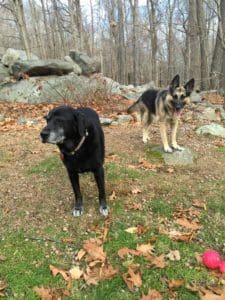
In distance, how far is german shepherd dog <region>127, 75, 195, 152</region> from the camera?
18.2 ft

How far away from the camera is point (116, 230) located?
3973 millimetres

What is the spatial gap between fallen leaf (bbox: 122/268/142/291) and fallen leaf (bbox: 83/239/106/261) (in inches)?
13.0

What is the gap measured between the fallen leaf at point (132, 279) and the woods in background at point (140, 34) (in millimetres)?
5063

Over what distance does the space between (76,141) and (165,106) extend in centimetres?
268

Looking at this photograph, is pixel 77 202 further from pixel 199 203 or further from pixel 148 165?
pixel 148 165

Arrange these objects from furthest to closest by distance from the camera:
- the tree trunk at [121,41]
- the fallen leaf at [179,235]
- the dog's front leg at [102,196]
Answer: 1. the tree trunk at [121,41]
2. the dog's front leg at [102,196]
3. the fallen leaf at [179,235]

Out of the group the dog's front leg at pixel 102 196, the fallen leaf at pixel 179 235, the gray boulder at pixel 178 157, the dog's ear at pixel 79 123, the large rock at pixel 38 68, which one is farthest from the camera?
the large rock at pixel 38 68

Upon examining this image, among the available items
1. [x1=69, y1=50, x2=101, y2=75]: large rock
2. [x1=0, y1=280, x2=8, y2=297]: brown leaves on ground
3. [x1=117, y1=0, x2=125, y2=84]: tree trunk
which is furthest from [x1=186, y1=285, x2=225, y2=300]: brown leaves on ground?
[x1=117, y1=0, x2=125, y2=84]: tree trunk

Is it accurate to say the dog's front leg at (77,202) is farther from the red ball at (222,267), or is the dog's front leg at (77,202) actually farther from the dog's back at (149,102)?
the dog's back at (149,102)

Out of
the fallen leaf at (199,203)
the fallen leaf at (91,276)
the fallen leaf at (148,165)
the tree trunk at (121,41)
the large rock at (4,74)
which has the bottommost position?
the fallen leaf at (91,276)

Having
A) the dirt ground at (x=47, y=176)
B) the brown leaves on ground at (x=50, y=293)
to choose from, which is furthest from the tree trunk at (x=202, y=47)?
the brown leaves on ground at (x=50, y=293)

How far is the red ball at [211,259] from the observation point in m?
3.38

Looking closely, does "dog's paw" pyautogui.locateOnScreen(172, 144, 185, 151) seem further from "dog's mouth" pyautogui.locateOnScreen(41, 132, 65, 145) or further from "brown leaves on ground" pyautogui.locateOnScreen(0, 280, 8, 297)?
"brown leaves on ground" pyautogui.locateOnScreen(0, 280, 8, 297)

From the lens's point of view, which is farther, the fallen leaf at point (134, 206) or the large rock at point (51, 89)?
the large rock at point (51, 89)
